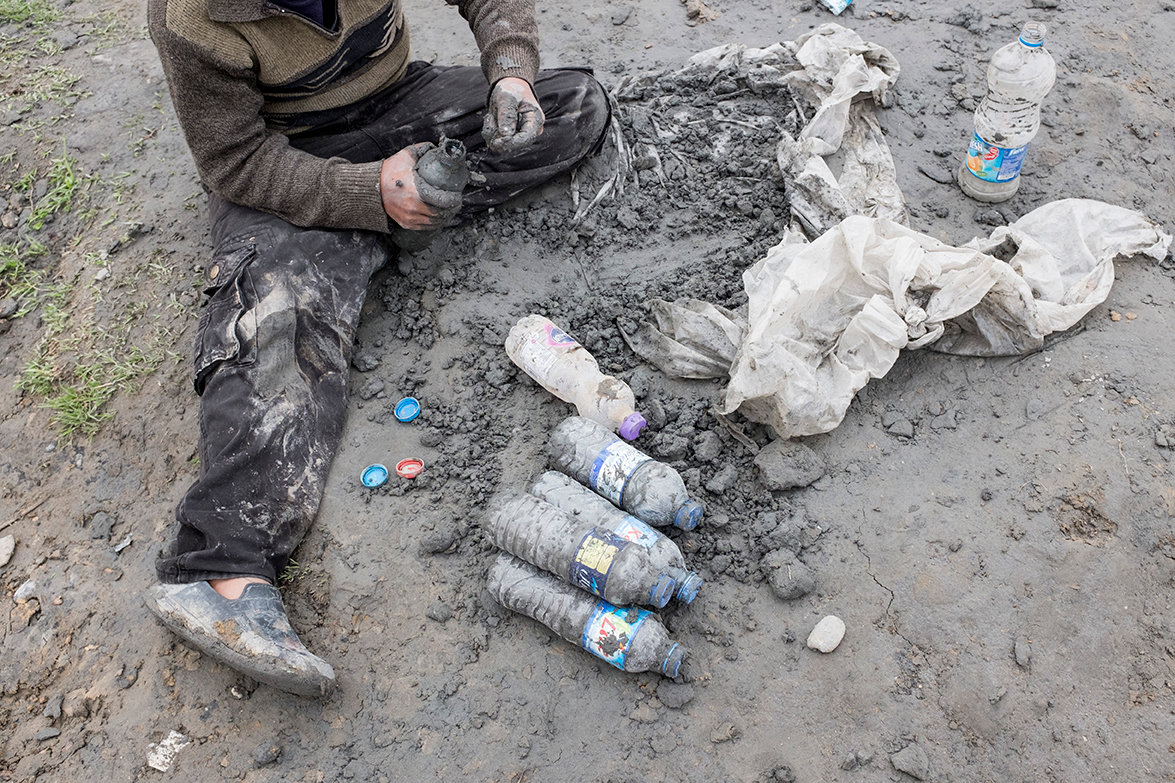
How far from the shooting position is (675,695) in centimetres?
241

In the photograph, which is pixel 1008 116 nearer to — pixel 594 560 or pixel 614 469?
pixel 614 469

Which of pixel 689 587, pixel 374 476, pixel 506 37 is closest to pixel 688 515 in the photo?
pixel 689 587

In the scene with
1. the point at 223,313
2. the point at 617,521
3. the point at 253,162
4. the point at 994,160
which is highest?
the point at 253,162

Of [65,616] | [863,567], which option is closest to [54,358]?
[65,616]

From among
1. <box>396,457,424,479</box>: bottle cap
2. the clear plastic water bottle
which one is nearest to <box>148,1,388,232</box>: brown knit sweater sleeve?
<box>396,457,424,479</box>: bottle cap

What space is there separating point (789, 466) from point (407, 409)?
1504 mm

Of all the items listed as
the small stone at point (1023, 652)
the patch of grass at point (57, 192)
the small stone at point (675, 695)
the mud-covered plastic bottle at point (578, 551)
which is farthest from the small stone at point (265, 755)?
the patch of grass at point (57, 192)

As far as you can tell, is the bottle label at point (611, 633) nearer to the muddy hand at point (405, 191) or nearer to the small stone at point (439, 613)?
the small stone at point (439, 613)

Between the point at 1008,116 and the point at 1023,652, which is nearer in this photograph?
the point at 1023,652

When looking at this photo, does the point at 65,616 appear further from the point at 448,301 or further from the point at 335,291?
the point at 448,301

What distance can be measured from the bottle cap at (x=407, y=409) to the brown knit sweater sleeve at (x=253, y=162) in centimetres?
72

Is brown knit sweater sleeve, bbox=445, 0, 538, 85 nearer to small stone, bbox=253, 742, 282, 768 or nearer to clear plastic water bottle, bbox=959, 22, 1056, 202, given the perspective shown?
clear plastic water bottle, bbox=959, 22, 1056, 202

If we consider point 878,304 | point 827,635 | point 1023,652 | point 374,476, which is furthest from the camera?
point 374,476

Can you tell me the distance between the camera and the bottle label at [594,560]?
2410 mm
